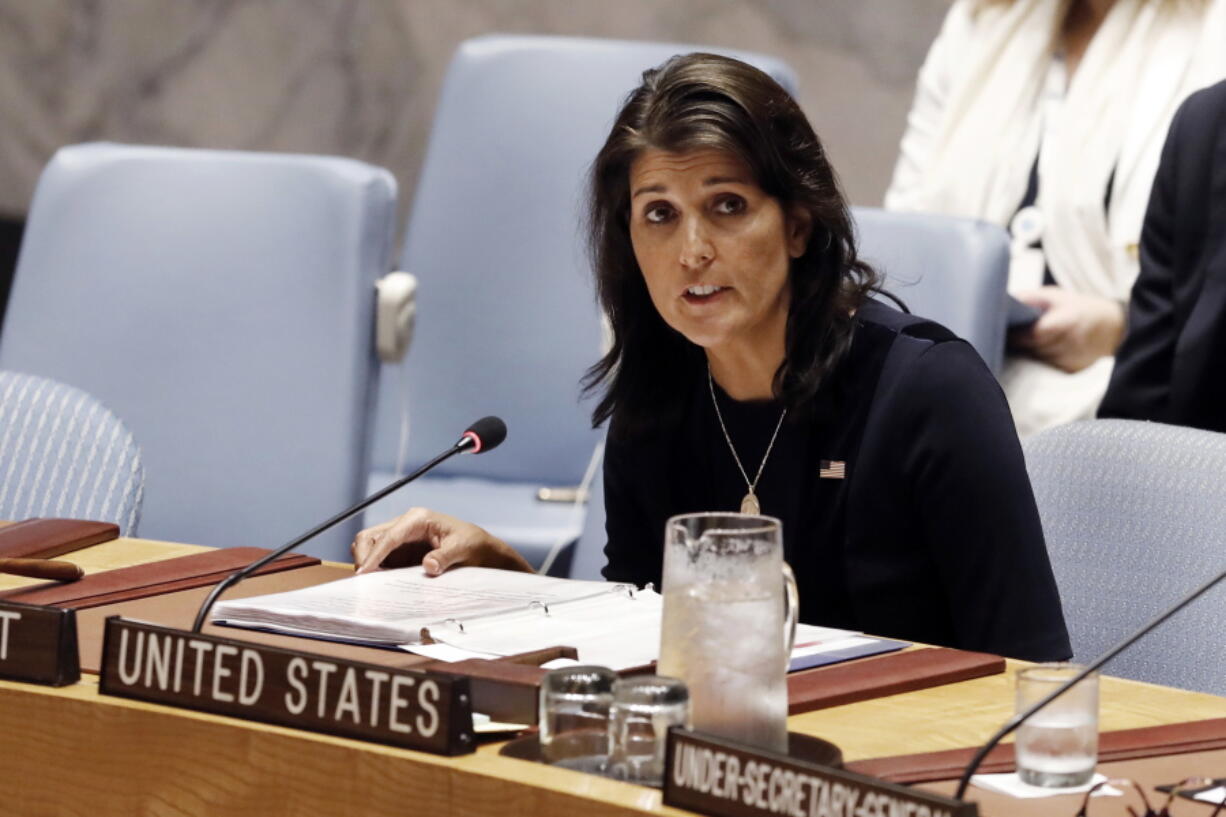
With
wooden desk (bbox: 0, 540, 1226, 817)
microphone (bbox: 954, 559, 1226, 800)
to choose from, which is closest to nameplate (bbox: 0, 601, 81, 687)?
wooden desk (bbox: 0, 540, 1226, 817)

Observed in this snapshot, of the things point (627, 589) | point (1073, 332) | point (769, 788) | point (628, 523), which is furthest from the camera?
point (1073, 332)

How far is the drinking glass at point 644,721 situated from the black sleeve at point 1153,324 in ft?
4.39

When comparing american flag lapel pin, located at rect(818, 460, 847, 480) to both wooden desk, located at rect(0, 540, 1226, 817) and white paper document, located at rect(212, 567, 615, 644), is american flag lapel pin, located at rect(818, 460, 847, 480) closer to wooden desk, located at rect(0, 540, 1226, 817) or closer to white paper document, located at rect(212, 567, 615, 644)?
white paper document, located at rect(212, 567, 615, 644)

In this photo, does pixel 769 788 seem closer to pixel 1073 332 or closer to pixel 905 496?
pixel 905 496

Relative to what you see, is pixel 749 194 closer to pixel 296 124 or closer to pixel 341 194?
pixel 341 194

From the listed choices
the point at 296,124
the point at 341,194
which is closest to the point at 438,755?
the point at 341,194

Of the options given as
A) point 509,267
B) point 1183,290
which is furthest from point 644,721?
point 509,267

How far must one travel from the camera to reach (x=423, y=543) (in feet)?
5.22

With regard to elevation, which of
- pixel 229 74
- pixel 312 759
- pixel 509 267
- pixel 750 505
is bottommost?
pixel 312 759

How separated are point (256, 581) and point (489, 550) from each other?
0.20 metres

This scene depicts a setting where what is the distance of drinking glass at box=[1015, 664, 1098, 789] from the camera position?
3.13 ft

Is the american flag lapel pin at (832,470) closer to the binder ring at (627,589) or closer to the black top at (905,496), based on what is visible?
the black top at (905,496)

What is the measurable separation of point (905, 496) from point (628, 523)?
304mm

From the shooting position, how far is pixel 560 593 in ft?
4.63
